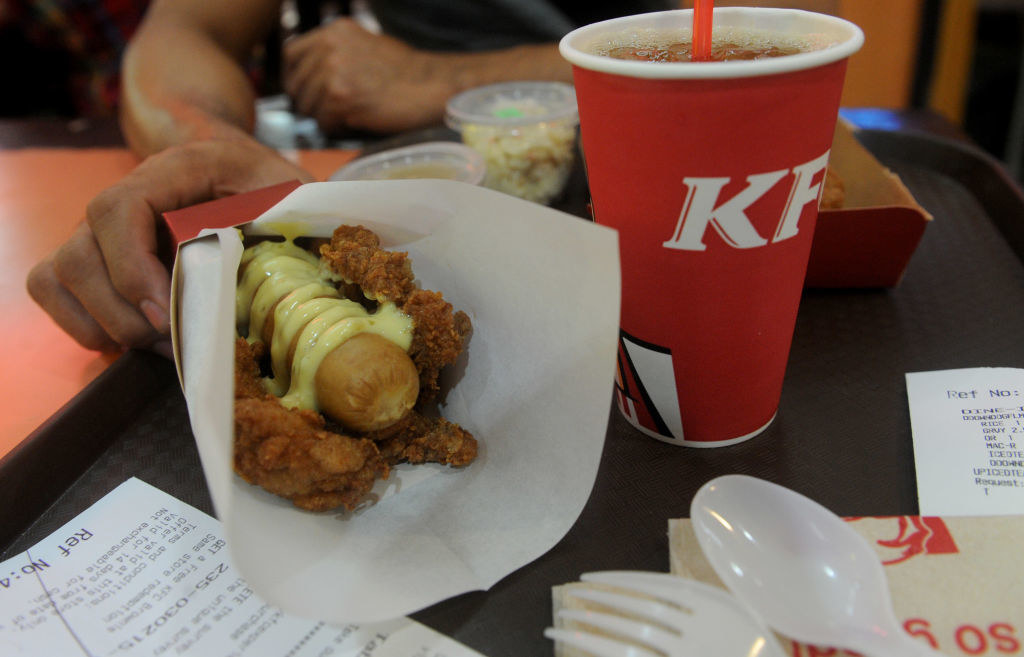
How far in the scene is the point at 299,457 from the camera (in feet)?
2.34

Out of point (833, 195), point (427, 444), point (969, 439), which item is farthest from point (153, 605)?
point (833, 195)

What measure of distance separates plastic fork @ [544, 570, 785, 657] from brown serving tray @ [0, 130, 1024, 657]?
7cm

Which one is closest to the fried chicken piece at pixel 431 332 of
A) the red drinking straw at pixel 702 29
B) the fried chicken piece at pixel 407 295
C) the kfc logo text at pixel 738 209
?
the fried chicken piece at pixel 407 295

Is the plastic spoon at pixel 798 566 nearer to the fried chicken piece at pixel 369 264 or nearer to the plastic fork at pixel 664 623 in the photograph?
the plastic fork at pixel 664 623

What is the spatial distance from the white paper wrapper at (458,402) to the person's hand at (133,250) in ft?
0.66

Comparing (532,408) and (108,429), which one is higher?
(532,408)

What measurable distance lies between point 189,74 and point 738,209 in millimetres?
1853

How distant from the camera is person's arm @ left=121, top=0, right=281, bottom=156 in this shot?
5.80ft

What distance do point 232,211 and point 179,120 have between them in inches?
39.4

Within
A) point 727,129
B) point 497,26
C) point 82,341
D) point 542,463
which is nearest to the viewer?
point 727,129

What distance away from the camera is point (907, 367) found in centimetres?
97

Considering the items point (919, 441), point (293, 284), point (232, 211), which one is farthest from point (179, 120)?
point (919, 441)

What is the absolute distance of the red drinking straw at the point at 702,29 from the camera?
674 millimetres

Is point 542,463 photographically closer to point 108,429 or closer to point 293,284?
point 293,284
